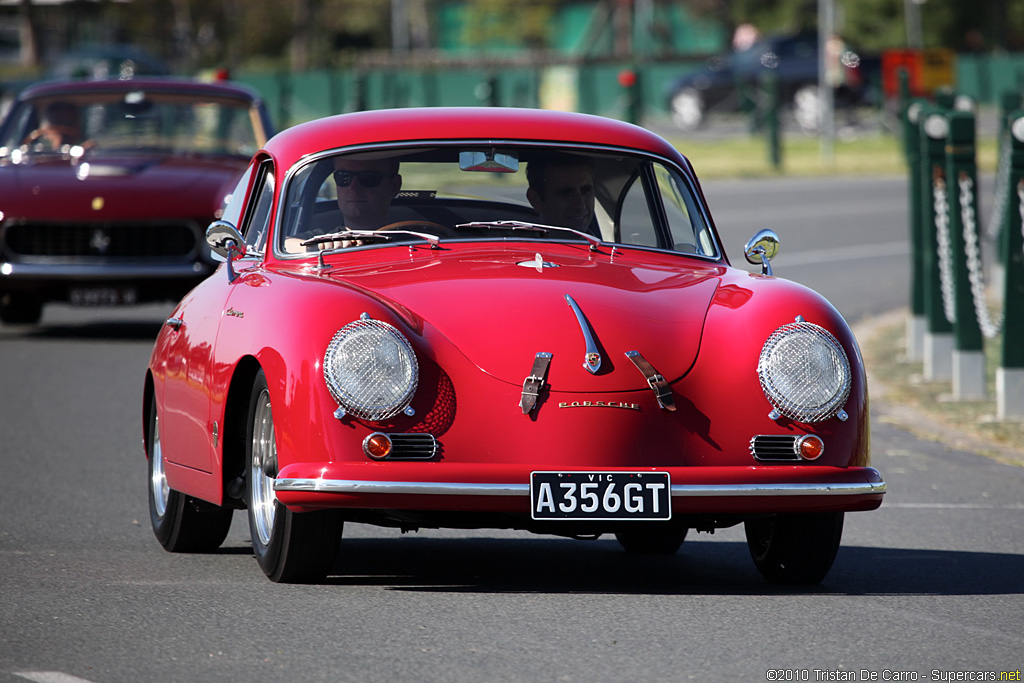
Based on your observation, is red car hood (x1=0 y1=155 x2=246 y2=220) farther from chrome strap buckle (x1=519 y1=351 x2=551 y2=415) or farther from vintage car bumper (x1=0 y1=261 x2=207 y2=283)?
chrome strap buckle (x1=519 y1=351 x2=551 y2=415)

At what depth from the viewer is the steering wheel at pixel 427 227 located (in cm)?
660

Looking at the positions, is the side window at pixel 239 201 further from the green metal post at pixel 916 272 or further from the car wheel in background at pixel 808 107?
the car wheel in background at pixel 808 107

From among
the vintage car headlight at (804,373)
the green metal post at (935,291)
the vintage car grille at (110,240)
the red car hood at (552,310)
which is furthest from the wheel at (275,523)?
the vintage car grille at (110,240)

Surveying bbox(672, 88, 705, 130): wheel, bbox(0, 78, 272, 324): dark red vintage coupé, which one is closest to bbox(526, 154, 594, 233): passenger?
bbox(0, 78, 272, 324): dark red vintage coupé

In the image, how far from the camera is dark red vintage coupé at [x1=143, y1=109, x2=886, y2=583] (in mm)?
5469

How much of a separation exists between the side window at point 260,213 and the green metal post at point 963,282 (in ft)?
17.6

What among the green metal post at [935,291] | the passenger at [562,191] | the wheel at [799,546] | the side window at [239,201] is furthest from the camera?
the green metal post at [935,291]

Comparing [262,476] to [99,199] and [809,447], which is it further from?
[99,199]

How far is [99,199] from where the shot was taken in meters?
13.3

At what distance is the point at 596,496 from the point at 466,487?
38 centimetres

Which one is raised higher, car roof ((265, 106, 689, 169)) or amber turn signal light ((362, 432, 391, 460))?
car roof ((265, 106, 689, 169))

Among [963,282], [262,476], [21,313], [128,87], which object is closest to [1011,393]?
[963,282]

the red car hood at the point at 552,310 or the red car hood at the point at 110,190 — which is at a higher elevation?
the red car hood at the point at 552,310

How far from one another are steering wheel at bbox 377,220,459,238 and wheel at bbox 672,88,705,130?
140 feet
